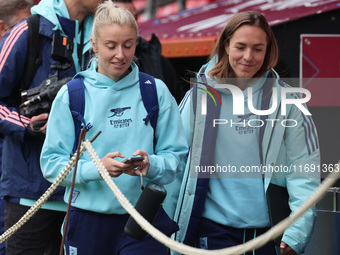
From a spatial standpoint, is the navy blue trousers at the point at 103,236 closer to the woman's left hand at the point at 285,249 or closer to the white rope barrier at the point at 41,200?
the white rope barrier at the point at 41,200

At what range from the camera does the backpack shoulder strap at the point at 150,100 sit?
3.89 m

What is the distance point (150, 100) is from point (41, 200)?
2.77 ft

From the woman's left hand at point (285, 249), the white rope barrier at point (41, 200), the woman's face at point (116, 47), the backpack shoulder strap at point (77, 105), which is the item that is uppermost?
the woman's face at point (116, 47)

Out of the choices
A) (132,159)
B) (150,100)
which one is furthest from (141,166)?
(150,100)

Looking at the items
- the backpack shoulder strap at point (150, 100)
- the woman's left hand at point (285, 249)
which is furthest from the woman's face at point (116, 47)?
the woman's left hand at point (285, 249)

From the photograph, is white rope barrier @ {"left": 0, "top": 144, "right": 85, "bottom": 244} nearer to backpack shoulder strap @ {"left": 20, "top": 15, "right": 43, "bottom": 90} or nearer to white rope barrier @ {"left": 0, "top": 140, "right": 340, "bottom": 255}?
white rope barrier @ {"left": 0, "top": 140, "right": 340, "bottom": 255}

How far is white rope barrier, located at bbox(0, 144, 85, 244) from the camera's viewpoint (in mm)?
3771

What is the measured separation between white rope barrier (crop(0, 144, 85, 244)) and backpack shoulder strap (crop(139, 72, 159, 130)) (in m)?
0.42

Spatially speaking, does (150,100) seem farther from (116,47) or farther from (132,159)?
(132,159)

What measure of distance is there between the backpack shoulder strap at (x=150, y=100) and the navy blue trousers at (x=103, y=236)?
535 mm

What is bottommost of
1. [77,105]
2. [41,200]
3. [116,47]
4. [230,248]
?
[230,248]

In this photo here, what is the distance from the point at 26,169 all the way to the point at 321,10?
10.5 ft

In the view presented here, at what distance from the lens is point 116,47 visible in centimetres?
387

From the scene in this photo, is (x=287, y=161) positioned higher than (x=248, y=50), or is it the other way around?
(x=248, y=50)
